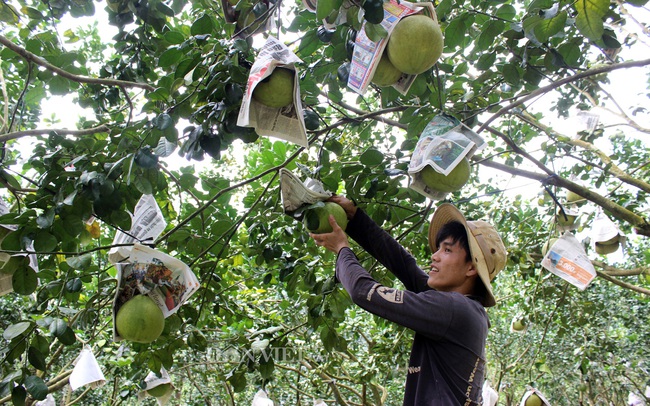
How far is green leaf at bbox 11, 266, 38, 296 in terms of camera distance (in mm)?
2012

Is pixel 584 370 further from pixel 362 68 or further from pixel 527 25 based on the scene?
pixel 362 68

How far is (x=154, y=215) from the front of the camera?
1.92m

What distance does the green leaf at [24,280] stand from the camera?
6.60 feet

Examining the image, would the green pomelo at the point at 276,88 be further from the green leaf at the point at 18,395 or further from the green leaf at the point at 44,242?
the green leaf at the point at 18,395

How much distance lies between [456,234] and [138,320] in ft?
4.10

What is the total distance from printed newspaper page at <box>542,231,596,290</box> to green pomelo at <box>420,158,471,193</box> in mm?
1686

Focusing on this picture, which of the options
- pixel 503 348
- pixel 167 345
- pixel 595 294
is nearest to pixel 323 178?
pixel 167 345

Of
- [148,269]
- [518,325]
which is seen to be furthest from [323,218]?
[518,325]

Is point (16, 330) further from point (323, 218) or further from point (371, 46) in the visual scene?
point (371, 46)

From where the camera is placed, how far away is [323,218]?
1848 mm

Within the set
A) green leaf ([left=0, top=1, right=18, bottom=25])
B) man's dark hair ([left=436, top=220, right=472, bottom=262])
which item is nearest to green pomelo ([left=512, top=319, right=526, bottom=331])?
man's dark hair ([left=436, top=220, right=472, bottom=262])

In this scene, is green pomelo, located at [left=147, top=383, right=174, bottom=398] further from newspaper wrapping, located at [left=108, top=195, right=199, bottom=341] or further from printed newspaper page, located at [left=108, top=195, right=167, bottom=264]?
printed newspaper page, located at [left=108, top=195, right=167, bottom=264]

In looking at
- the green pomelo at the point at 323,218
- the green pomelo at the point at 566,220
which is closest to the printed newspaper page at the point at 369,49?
the green pomelo at the point at 323,218

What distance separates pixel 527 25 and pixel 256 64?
0.98 m
